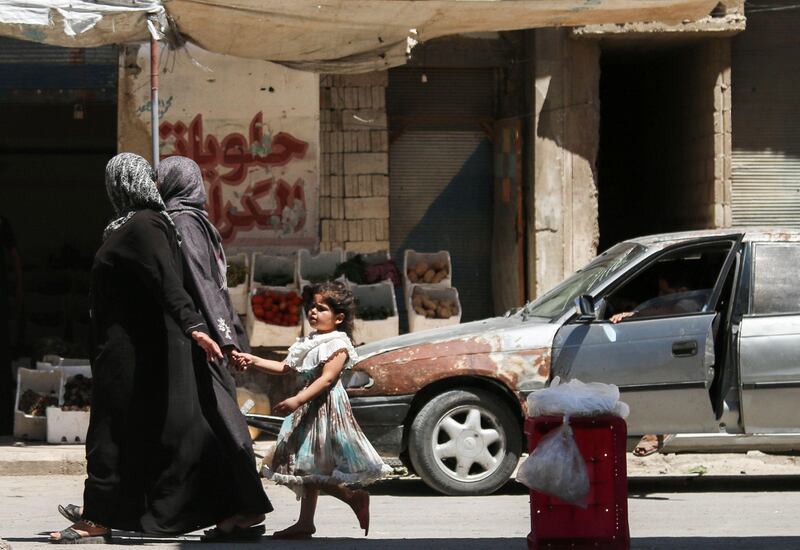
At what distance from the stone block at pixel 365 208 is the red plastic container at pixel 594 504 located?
7.54 meters

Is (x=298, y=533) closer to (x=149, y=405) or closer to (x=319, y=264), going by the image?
(x=149, y=405)

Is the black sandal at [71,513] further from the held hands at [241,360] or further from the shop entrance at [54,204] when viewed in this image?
the shop entrance at [54,204]

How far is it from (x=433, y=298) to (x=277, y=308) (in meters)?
1.37

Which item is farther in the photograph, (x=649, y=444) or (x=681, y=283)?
(x=681, y=283)

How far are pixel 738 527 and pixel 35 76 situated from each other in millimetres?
7492

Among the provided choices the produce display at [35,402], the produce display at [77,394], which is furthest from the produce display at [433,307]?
the produce display at [35,402]

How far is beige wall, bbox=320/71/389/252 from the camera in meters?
13.1

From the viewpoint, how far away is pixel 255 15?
10297 millimetres

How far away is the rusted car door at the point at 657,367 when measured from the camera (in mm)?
8742

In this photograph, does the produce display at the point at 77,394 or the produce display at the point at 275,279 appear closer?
the produce display at the point at 77,394

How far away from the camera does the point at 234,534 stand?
21.0ft

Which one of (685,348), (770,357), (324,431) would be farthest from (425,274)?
(324,431)

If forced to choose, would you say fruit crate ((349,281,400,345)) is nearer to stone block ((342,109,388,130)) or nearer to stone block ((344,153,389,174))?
stone block ((344,153,389,174))

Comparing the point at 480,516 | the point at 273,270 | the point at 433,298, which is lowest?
the point at 480,516
